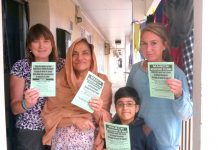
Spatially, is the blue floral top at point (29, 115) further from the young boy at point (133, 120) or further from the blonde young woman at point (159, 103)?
the blonde young woman at point (159, 103)

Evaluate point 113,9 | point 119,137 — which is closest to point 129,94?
point 119,137

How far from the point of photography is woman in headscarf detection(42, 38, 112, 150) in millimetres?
1411

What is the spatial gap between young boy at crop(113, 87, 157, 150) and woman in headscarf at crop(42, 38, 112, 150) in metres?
0.08

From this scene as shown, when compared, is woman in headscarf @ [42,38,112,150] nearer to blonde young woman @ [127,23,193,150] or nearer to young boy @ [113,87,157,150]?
young boy @ [113,87,157,150]

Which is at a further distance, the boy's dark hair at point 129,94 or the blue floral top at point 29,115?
the blue floral top at point 29,115

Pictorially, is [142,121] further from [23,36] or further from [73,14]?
[73,14]

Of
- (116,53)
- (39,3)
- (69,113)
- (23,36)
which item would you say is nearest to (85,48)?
(69,113)

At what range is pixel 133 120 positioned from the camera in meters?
1.36

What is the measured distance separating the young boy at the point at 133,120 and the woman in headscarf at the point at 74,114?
79mm

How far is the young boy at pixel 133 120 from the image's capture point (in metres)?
1.32

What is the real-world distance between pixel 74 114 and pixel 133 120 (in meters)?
0.34
